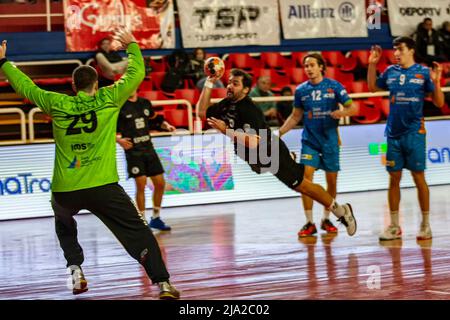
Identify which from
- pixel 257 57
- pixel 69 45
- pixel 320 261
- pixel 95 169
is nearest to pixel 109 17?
pixel 69 45

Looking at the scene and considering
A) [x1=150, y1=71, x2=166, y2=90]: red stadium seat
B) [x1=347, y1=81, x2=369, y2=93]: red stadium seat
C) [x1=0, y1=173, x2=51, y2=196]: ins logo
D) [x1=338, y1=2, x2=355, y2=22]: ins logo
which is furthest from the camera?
[x1=338, y1=2, x2=355, y2=22]: ins logo

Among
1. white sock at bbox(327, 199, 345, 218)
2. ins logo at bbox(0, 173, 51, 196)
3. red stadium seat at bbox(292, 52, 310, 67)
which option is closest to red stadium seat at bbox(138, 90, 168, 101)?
red stadium seat at bbox(292, 52, 310, 67)

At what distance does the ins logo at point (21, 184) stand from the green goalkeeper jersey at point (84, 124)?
7989 millimetres

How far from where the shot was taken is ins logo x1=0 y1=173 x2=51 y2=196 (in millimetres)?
16078

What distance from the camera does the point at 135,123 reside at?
45.5ft

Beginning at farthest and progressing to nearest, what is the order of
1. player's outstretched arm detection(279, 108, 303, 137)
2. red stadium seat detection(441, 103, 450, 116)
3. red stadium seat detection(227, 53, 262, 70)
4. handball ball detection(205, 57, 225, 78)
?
1. red stadium seat detection(227, 53, 262, 70)
2. red stadium seat detection(441, 103, 450, 116)
3. player's outstretched arm detection(279, 108, 303, 137)
4. handball ball detection(205, 57, 225, 78)

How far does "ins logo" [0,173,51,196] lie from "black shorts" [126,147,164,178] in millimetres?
2825

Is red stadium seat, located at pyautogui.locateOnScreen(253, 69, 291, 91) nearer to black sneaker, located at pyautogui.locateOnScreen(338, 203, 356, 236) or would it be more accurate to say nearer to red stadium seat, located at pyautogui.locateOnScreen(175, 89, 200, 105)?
red stadium seat, located at pyautogui.locateOnScreen(175, 89, 200, 105)

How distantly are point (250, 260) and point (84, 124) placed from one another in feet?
10.1

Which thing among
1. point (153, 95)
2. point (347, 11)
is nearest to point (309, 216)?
point (153, 95)

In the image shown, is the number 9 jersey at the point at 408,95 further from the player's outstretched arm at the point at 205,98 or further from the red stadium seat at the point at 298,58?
the red stadium seat at the point at 298,58

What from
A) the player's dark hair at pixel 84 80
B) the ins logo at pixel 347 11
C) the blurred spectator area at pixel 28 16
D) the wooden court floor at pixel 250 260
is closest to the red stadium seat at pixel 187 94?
the blurred spectator area at pixel 28 16

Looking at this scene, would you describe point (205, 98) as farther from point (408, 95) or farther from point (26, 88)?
point (26, 88)

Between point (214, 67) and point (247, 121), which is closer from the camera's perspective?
point (214, 67)
